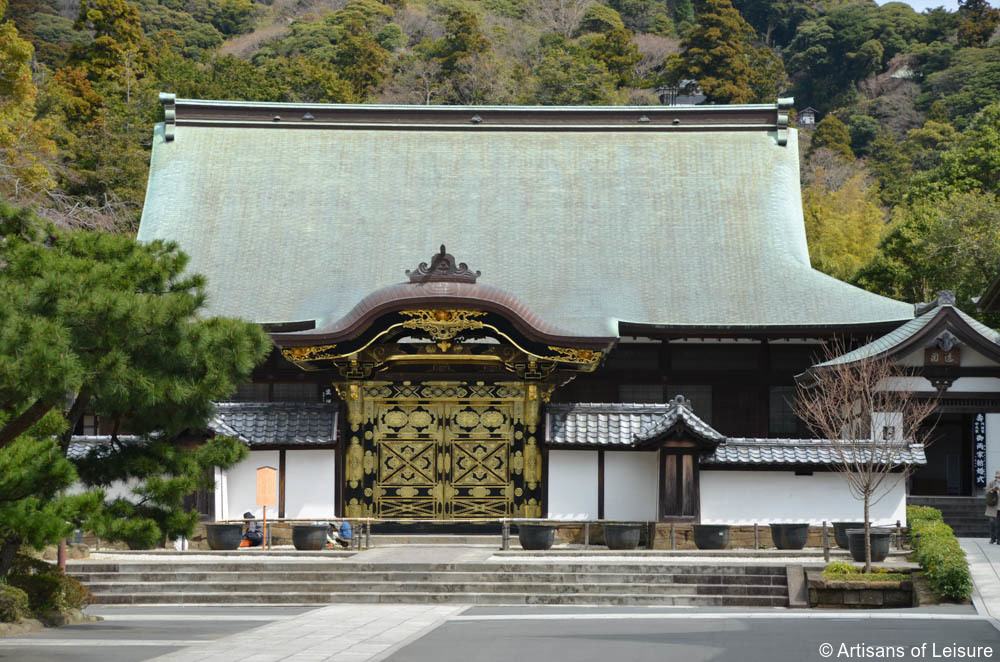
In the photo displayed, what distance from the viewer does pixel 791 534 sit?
22.8 meters

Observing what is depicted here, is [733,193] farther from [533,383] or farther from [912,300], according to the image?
[912,300]

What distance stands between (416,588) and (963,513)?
1319 centimetres

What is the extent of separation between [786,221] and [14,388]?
68.5 ft

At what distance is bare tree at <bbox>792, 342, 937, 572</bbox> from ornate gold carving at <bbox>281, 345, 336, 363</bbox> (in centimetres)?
888

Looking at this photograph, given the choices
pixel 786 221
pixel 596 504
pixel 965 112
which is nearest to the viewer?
pixel 596 504

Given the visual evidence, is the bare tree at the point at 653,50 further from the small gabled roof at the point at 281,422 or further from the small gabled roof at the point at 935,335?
the small gabled roof at the point at 281,422


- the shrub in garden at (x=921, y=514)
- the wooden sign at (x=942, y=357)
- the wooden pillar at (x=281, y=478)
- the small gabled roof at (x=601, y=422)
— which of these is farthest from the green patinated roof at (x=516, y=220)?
the shrub in garden at (x=921, y=514)

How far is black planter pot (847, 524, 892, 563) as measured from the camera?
20281mm

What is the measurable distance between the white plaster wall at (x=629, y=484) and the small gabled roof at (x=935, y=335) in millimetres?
3938

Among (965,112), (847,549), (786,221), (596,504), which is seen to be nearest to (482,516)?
(596,504)

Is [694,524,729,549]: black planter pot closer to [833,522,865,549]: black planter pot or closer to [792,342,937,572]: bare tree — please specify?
[833,522,865,549]: black planter pot

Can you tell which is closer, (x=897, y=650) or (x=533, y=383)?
(x=897, y=650)

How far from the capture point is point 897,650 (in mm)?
13078

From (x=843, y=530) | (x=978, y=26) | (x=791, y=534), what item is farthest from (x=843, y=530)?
(x=978, y=26)
